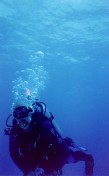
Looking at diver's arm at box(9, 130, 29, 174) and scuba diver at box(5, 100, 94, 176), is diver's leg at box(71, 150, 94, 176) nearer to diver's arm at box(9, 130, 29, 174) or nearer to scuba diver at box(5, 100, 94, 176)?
scuba diver at box(5, 100, 94, 176)

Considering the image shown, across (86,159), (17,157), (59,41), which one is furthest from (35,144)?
(59,41)

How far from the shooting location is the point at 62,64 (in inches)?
1371

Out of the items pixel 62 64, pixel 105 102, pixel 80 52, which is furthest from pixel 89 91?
pixel 80 52

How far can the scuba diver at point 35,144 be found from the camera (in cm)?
533

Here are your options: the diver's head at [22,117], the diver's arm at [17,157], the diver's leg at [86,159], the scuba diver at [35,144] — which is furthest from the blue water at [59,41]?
the diver's head at [22,117]

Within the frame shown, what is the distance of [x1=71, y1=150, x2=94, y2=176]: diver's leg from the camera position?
5762 millimetres

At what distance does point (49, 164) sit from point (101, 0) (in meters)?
14.2

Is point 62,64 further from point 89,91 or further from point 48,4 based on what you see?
point 89,91

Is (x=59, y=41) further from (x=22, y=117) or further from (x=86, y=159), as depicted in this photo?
(x=22, y=117)

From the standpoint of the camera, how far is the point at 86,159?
598 cm

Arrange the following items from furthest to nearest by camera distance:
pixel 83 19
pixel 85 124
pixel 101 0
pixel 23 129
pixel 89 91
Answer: pixel 85 124 < pixel 89 91 < pixel 83 19 < pixel 101 0 < pixel 23 129

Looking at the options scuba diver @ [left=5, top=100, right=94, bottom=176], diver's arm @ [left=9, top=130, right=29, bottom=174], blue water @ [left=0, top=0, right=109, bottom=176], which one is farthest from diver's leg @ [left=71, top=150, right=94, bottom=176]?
blue water @ [left=0, top=0, right=109, bottom=176]

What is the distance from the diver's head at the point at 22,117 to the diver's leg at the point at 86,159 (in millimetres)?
1390

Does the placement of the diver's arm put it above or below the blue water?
below
